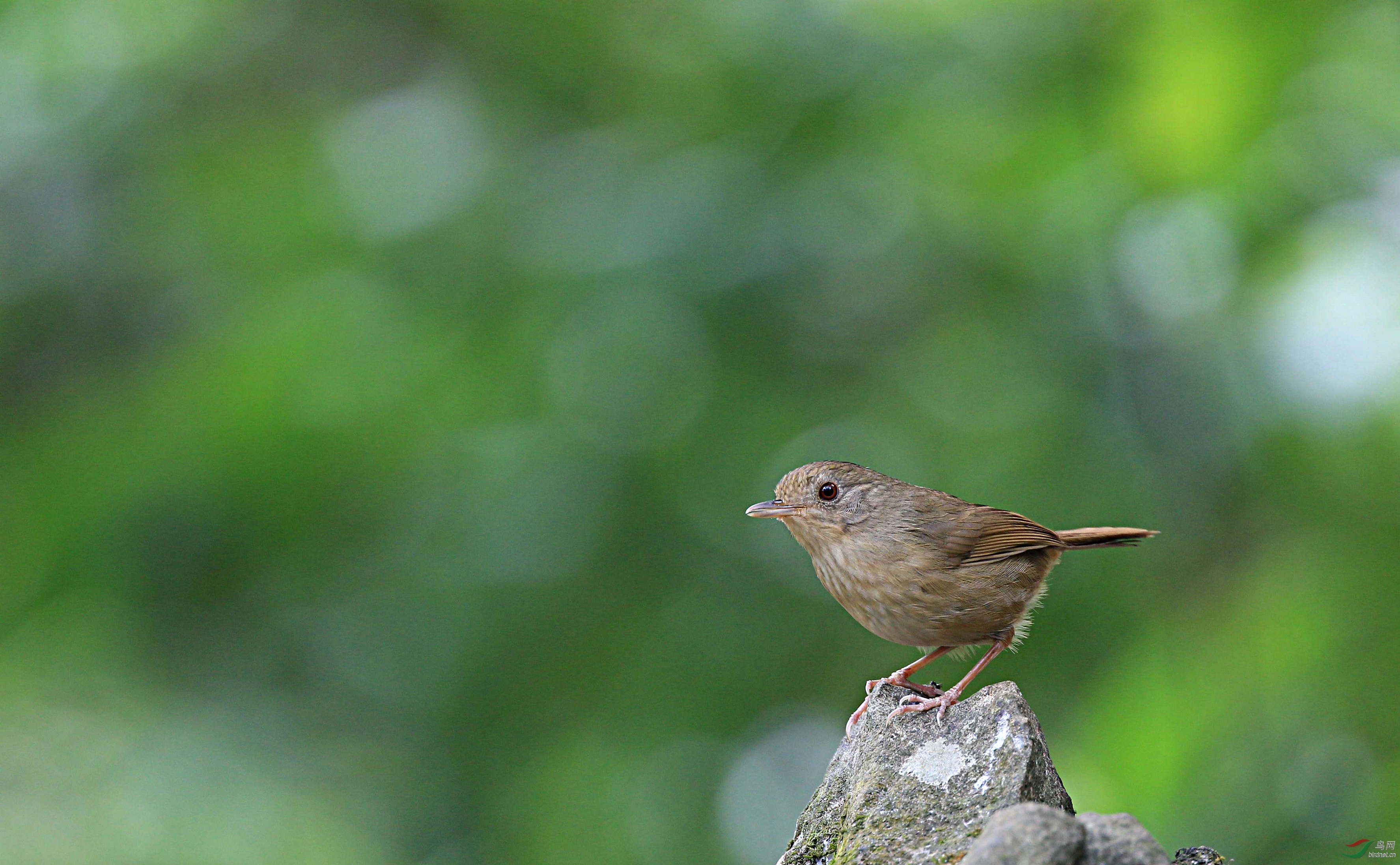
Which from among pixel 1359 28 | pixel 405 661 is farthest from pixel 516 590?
pixel 1359 28

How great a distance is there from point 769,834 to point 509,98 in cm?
465

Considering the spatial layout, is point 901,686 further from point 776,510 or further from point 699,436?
point 699,436

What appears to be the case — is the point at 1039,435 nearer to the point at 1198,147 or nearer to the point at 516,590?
the point at 1198,147

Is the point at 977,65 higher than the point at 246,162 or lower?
lower

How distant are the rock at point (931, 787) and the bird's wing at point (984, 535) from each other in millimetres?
971

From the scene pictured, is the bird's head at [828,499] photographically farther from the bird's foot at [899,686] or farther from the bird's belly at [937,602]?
the bird's foot at [899,686]

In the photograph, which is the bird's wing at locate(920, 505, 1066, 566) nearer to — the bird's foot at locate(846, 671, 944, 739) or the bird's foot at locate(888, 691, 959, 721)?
the bird's foot at locate(846, 671, 944, 739)

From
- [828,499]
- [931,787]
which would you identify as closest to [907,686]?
[931,787]

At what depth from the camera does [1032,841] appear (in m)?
1.73

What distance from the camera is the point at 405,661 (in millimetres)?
5969

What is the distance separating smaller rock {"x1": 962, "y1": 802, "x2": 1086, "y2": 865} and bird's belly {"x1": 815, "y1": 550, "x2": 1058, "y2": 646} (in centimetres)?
141

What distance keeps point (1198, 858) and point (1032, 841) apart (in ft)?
2.50

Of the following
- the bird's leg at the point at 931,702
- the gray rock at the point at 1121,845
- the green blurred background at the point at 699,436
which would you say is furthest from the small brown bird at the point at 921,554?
the green blurred background at the point at 699,436

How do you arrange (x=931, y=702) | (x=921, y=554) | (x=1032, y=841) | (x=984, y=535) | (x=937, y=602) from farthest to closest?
(x=984, y=535) < (x=921, y=554) < (x=937, y=602) < (x=931, y=702) < (x=1032, y=841)
